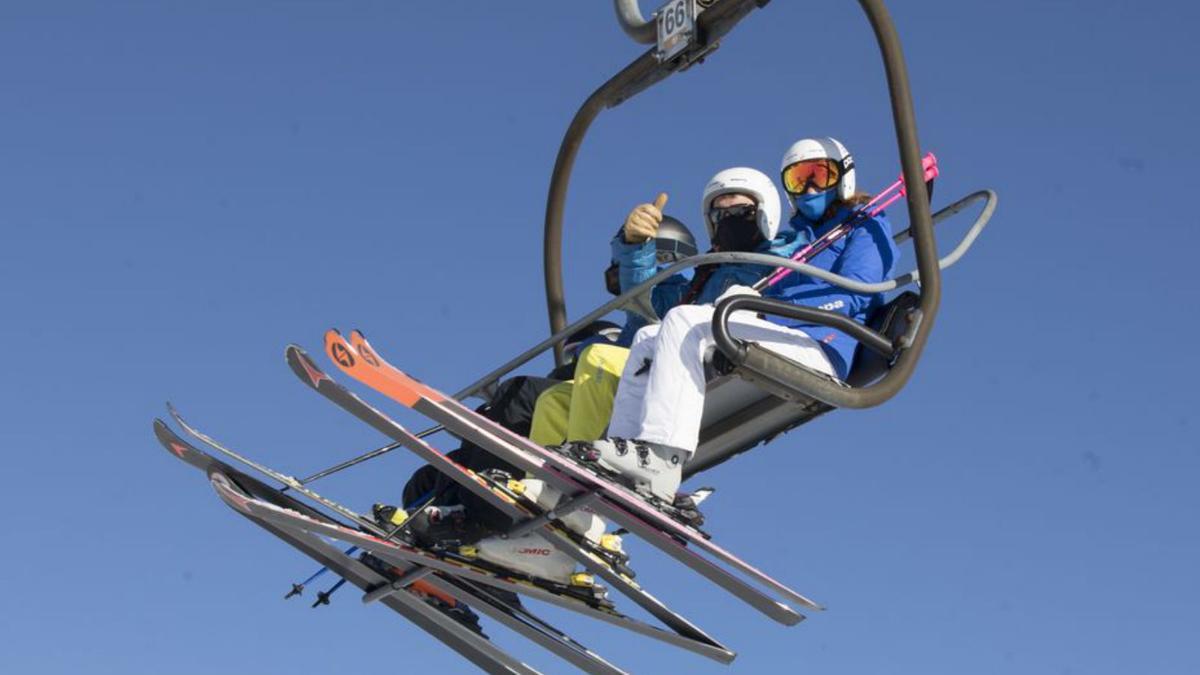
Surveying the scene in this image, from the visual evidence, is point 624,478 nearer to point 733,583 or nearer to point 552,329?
point 733,583

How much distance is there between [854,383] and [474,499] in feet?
7.01

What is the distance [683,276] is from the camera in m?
12.1

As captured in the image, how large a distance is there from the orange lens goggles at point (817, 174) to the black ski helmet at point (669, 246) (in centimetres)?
80

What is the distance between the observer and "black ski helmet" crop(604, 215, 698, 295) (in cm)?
1191

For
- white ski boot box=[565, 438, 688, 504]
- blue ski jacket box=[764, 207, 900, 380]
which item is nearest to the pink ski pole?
blue ski jacket box=[764, 207, 900, 380]

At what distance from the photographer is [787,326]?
10938 mm

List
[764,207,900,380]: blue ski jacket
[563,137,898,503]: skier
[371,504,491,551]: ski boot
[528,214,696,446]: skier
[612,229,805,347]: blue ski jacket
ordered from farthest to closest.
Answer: [612,229,805,347]: blue ski jacket < [528,214,696,446]: skier < [371,504,491,551]: ski boot < [764,207,900,380]: blue ski jacket < [563,137,898,503]: skier

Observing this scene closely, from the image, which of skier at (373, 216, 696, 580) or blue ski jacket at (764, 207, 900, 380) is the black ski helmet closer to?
skier at (373, 216, 696, 580)

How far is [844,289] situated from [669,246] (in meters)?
1.36

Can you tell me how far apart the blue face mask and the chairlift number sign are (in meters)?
1.07

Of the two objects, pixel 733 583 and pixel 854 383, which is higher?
pixel 854 383

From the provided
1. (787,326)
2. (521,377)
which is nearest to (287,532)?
(521,377)

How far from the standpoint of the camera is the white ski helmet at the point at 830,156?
37.9ft

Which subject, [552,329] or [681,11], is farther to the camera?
[552,329]
